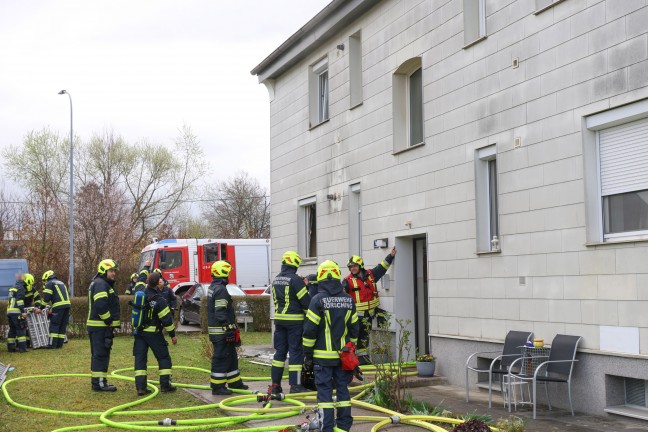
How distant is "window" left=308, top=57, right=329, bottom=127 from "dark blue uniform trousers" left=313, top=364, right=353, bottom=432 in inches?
391

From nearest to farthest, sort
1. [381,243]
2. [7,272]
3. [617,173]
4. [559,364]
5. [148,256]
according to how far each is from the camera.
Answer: [617,173], [559,364], [381,243], [7,272], [148,256]

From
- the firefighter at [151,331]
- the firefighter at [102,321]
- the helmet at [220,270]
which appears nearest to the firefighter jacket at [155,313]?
the firefighter at [151,331]

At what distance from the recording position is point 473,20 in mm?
12094

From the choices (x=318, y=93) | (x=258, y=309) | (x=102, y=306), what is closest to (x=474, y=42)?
(x=318, y=93)

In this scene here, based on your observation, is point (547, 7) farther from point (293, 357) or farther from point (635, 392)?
point (293, 357)

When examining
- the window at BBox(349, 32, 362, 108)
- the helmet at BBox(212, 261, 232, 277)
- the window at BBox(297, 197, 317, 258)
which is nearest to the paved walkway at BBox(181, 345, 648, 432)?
the helmet at BBox(212, 261, 232, 277)

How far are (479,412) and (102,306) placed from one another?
6.14 meters

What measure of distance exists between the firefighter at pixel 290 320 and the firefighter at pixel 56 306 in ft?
31.5

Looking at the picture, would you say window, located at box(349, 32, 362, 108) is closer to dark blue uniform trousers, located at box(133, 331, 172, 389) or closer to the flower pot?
the flower pot

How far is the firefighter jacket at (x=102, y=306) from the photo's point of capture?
40.8 feet

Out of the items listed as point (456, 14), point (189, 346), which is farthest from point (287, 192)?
point (456, 14)

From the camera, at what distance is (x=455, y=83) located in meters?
12.3

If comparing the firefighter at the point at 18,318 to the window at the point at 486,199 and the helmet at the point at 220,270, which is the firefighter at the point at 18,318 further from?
the window at the point at 486,199

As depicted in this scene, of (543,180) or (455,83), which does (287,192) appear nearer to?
(455,83)
